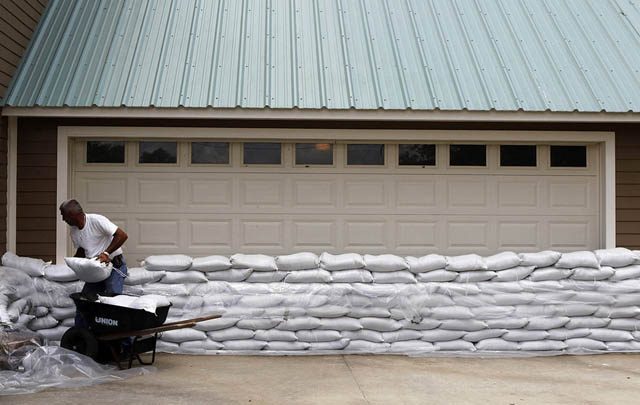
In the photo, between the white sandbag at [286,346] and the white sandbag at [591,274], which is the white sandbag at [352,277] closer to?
the white sandbag at [286,346]

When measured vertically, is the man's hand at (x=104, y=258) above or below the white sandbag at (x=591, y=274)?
above

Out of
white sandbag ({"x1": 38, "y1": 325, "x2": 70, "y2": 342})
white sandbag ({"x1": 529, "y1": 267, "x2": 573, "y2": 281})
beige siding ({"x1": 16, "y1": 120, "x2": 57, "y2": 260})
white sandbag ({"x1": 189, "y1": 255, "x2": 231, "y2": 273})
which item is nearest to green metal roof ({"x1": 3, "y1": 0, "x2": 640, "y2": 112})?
beige siding ({"x1": 16, "y1": 120, "x2": 57, "y2": 260})

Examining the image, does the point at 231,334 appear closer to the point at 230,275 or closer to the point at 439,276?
the point at 230,275

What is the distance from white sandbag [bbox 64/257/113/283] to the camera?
7.48 metres

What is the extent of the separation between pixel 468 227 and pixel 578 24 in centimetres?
347

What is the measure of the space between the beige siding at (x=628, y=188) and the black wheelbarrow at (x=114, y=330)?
5559 mm

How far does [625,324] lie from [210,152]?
214 inches

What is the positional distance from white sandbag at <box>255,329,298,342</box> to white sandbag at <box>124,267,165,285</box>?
1262 millimetres

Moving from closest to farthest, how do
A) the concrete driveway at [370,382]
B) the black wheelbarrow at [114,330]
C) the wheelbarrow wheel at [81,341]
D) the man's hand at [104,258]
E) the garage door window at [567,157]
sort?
the concrete driveway at [370,382]
the black wheelbarrow at [114,330]
the wheelbarrow wheel at [81,341]
the man's hand at [104,258]
the garage door window at [567,157]

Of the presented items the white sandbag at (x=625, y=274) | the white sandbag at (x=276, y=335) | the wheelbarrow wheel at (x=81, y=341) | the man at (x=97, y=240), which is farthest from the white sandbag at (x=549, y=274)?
the wheelbarrow wheel at (x=81, y=341)

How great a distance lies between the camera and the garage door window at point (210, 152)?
9844 mm

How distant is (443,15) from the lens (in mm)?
11000

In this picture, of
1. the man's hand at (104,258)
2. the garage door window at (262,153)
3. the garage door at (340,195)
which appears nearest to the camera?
the man's hand at (104,258)

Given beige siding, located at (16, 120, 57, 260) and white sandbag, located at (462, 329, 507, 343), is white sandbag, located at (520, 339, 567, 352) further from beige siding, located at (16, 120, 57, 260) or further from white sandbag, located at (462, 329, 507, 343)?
beige siding, located at (16, 120, 57, 260)
